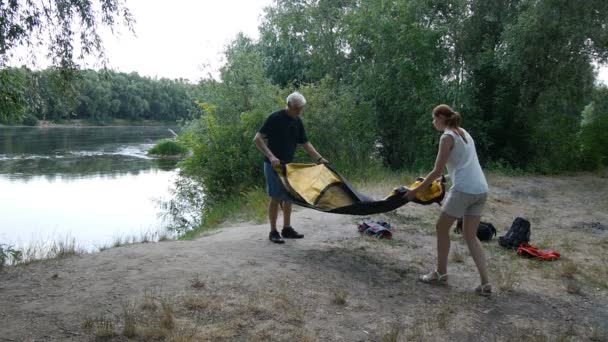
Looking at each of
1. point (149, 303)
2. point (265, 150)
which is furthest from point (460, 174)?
point (149, 303)

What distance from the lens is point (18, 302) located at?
444 cm

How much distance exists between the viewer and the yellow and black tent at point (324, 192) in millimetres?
6023

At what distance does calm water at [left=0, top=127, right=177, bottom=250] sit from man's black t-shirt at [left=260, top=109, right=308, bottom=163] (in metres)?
5.66

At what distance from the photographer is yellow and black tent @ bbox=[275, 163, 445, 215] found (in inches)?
237

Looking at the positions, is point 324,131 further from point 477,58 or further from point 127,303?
point 127,303

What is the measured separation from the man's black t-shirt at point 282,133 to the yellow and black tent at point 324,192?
0.18m

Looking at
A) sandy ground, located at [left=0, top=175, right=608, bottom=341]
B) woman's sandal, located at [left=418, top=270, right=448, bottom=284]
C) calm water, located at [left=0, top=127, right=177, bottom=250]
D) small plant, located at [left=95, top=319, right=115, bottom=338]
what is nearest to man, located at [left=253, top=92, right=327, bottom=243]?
sandy ground, located at [left=0, top=175, right=608, bottom=341]

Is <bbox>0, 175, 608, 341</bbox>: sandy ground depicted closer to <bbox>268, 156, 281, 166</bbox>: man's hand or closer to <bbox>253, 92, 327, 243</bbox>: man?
<bbox>253, 92, 327, 243</bbox>: man

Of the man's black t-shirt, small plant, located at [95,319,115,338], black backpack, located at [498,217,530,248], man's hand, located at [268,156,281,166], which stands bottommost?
small plant, located at [95,319,115,338]

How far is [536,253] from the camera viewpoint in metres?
6.66

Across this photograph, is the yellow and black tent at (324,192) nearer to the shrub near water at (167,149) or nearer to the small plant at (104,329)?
the small plant at (104,329)

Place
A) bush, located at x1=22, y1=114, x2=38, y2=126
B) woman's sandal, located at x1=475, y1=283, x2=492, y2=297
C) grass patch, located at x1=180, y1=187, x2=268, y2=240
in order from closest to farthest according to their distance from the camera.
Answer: woman's sandal, located at x1=475, y1=283, x2=492, y2=297, bush, located at x1=22, y1=114, x2=38, y2=126, grass patch, located at x1=180, y1=187, x2=268, y2=240

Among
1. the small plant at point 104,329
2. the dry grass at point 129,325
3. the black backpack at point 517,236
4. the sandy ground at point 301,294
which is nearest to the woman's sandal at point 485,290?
the sandy ground at point 301,294

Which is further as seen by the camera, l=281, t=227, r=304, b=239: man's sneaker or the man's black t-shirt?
l=281, t=227, r=304, b=239: man's sneaker
